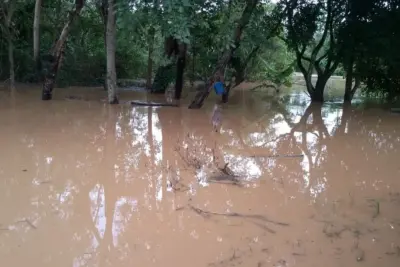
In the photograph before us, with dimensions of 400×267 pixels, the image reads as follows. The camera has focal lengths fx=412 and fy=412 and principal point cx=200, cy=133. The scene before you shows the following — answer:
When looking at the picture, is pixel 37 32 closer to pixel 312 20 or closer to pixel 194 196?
pixel 312 20

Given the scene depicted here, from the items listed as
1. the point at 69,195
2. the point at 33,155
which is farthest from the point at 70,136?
the point at 69,195

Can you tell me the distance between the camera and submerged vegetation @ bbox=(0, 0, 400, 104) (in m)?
11.7

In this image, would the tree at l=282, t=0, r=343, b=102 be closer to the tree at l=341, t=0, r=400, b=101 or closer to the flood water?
the tree at l=341, t=0, r=400, b=101

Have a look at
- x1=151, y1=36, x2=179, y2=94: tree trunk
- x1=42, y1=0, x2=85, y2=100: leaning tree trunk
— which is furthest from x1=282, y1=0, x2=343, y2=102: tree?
x1=42, y1=0, x2=85, y2=100: leaning tree trunk

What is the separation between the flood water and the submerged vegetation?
2.55m

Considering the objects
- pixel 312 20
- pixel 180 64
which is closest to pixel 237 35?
pixel 180 64

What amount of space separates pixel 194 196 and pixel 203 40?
11.4 m

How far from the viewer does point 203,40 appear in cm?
1575

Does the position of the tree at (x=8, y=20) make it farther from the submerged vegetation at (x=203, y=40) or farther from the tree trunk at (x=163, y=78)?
the tree trunk at (x=163, y=78)

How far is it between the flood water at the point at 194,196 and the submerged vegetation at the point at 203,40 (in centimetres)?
255

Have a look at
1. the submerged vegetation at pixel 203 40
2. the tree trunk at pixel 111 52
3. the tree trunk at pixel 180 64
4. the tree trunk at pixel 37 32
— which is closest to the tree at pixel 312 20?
the submerged vegetation at pixel 203 40

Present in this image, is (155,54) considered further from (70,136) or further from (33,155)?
(33,155)

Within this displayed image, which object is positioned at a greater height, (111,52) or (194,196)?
(111,52)

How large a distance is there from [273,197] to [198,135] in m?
4.37
